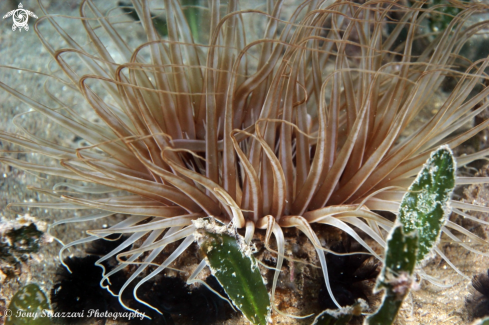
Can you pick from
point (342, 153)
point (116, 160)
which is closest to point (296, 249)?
point (342, 153)

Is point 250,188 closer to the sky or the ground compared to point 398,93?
closer to the ground

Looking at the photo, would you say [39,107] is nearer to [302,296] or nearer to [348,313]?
[302,296]

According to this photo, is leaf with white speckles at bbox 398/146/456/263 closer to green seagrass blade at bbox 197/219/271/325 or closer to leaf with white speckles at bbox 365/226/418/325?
Result: leaf with white speckles at bbox 365/226/418/325

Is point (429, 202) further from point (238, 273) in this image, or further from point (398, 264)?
point (238, 273)

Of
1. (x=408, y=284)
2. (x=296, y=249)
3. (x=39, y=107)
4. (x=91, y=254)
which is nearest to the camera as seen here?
(x=408, y=284)

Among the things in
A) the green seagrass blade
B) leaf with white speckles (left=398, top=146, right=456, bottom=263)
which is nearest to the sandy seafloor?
the green seagrass blade

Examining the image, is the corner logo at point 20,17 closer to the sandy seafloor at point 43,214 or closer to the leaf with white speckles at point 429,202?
the sandy seafloor at point 43,214

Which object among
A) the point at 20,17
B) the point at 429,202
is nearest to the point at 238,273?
the point at 429,202
